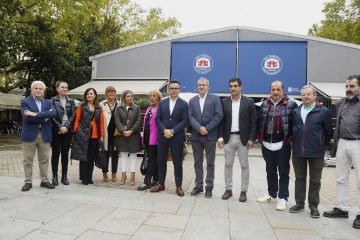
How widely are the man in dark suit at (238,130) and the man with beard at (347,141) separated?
125 centimetres

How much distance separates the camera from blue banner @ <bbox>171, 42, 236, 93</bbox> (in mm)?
14617

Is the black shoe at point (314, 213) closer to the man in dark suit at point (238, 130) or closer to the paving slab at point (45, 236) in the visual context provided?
the man in dark suit at point (238, 130)

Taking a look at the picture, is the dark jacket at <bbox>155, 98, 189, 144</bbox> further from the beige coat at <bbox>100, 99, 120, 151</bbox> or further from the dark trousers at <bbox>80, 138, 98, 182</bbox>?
the dark trousers at <bbox>80, 138, 98, 182</bbox>

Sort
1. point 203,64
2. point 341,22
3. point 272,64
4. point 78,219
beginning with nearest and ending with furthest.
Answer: point 78,219, point 272,64, point 203,64, point 341,22

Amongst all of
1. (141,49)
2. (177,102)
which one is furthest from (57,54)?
(177,102)

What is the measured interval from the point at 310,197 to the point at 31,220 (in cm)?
382

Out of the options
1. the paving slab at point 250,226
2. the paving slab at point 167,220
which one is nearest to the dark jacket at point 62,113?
the paving slab at point 167,220

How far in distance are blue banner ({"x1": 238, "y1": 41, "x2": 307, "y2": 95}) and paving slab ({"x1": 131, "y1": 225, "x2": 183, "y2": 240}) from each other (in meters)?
12.2

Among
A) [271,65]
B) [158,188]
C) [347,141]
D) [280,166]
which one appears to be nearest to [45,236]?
[158,188]

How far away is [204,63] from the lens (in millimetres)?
14734

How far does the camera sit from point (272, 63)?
562 inches

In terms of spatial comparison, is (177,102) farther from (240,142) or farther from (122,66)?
(122,66)

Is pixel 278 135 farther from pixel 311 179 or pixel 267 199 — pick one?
pixel 267 199

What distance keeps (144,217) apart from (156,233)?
54cm
